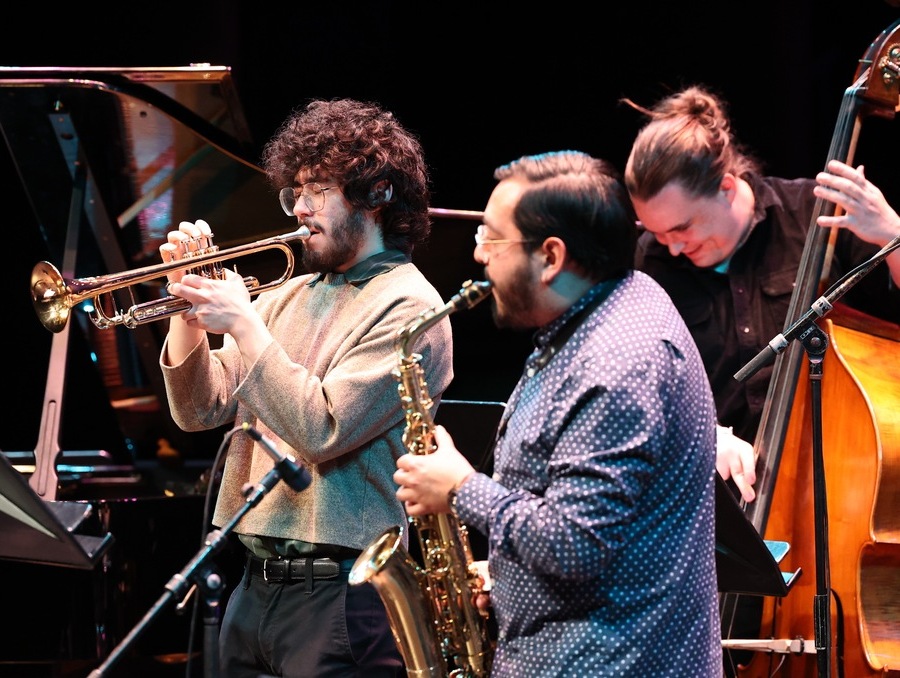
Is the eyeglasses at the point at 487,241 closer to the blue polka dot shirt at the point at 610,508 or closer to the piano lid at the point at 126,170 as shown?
the blue polka dot shirt at the point at 610,508

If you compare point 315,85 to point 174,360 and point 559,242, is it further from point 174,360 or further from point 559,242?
point 559,242

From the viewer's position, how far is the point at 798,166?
4.91m

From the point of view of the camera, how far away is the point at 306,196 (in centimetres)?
291

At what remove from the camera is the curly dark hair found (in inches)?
113

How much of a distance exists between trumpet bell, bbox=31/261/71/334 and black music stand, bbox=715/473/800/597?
6.23 feet

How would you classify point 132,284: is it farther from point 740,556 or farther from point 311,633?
point 740,556

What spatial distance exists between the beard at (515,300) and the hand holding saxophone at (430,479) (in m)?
0.27

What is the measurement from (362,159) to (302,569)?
3.47ft

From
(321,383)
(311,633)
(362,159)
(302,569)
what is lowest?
(311,633)

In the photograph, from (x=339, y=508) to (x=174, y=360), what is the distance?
65 centimetres

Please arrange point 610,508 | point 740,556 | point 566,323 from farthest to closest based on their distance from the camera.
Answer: point 740,556 → point 566,323 → point 610,508

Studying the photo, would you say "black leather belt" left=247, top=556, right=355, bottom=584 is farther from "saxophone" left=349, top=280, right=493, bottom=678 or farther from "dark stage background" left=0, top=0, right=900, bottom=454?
"dark stage background" left=0, top=0, right=900, bottom=454

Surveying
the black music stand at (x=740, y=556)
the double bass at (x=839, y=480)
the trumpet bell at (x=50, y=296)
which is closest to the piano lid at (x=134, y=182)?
the trumpet bell at (x=50, y=296)

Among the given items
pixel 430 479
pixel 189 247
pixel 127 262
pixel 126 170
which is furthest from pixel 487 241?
pixel 127 262
